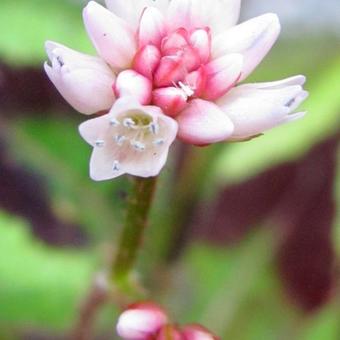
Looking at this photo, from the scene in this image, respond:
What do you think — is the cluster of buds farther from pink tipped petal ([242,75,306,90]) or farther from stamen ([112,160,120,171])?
pink tipped petal ([242,75,306,90])

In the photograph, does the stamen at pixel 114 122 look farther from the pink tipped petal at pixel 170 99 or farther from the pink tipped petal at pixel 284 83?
the pink tipped petal at pixel 284 83

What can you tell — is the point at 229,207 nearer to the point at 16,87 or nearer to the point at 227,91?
the point at 16,87

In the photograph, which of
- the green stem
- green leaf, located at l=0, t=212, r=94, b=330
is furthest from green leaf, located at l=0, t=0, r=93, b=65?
the green stem

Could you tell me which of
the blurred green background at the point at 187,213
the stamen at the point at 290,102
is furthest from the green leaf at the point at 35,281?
the stamen at the point at 290,102

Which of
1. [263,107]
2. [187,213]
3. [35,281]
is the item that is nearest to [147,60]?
[263,107]

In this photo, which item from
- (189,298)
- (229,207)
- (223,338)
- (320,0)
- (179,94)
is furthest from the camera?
(320,0)

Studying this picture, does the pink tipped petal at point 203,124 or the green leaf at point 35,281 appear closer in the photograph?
the pink tipped petal at point 203,124

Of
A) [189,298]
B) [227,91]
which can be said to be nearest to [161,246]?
[189,298]
